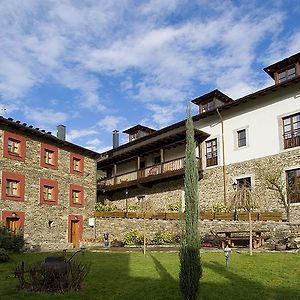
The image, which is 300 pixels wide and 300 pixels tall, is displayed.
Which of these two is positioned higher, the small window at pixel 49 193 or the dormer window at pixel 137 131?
the dormer window at pixel 137 131

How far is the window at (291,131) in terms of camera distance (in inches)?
823

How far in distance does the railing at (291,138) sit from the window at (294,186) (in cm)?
143

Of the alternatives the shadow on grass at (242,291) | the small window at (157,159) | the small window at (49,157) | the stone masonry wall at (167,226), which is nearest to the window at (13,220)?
the small window at (49,157)

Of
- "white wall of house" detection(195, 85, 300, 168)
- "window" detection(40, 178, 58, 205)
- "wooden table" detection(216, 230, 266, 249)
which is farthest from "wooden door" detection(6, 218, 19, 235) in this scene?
"white wall of house" detection(195, 85, 300, 168)

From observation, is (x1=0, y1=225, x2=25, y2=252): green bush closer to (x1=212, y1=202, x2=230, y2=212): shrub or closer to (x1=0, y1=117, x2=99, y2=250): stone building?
(x1=0, y1=117, x2=99, y2=250): stone building

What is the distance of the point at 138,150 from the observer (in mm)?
29156

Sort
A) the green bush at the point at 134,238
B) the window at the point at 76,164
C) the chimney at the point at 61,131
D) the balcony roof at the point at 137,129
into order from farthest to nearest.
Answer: the balcony roof at the point at 137,129, the chimney at the point at 61,131, the window at the point at 76,164, the green bush at the point at 134,238

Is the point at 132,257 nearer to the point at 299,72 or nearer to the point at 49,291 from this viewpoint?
the point at 49,291

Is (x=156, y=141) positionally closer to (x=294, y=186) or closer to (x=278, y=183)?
(x=278, y=183)

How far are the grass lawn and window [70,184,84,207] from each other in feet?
38.4

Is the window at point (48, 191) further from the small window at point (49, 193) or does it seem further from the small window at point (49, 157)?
the small window at point (49, 157)

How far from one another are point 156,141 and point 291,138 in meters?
9.47

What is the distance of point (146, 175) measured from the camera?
1109 inches

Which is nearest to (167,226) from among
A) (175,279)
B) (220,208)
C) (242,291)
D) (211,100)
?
(220,208)
